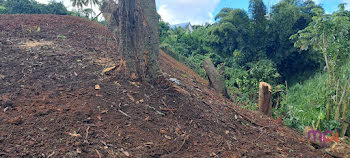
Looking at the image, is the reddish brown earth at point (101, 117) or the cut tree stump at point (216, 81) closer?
the reddish brown earth at point (101, 117)

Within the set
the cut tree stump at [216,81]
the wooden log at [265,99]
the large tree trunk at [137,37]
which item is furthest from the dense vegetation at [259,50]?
the large tree trunk at [137,37]

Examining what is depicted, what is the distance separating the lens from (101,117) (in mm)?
2680

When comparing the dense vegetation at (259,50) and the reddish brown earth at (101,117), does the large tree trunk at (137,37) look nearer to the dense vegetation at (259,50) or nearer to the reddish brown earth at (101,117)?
the reddish brown earth at (101,117)

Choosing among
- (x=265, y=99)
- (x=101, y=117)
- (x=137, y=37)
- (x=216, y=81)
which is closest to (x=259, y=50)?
(x=216, y=81)

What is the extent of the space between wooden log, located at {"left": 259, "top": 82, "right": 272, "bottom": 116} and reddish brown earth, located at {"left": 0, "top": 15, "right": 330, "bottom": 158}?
1353mm

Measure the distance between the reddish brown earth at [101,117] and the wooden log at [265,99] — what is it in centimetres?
135

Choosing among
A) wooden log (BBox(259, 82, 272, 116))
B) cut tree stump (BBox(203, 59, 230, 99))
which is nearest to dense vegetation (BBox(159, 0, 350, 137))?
cut tree stump (BBox(203, 59, 230, 99))

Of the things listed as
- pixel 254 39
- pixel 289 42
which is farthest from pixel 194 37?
pixel 289 42

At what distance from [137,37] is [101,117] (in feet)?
4.22

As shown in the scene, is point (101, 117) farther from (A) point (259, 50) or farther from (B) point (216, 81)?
(A) point (259, 50)

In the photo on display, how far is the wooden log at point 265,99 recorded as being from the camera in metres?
5.53

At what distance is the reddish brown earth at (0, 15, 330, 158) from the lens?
227cm

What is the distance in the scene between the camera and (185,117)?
3217mm

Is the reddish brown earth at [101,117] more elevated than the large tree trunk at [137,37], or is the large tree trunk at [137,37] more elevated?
the large tree trunk at [137,37]
